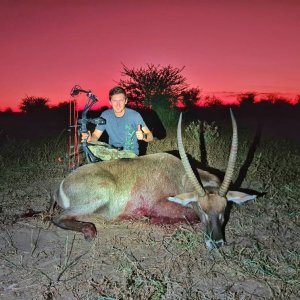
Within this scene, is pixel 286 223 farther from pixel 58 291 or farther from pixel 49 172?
pixel 49 172

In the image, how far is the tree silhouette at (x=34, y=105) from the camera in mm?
24109

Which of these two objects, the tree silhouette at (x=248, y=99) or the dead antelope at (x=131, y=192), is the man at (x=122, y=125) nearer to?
the dead antelope at (x=131, y=192)

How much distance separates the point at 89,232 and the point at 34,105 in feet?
73.4

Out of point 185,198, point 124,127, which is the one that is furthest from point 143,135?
point 185,198

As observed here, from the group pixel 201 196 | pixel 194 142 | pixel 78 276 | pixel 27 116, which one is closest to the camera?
pixel 78 276

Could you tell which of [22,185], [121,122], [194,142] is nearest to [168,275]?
[121,122]

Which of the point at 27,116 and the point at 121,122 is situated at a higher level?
the point at 121,122

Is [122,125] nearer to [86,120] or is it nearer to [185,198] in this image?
[86,120]

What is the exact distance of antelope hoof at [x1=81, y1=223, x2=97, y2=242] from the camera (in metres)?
3.34

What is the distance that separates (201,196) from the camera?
11.2 ft

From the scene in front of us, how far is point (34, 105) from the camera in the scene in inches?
957

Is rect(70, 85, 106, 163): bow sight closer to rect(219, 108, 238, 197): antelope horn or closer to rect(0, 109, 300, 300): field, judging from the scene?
rect(0, 109, 300, 300): field

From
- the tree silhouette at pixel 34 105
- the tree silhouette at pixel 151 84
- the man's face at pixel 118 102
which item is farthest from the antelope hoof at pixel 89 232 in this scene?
the tree silhouette at pixel 34 105

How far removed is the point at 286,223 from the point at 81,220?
6.67 feet
